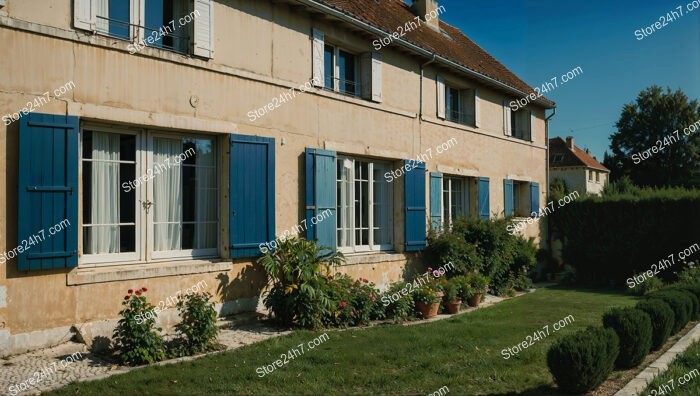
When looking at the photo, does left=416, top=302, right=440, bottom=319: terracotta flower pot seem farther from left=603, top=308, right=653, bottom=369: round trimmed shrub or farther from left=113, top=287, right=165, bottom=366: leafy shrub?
left=113, top=287, right=165, bottom=366: leafy shrub

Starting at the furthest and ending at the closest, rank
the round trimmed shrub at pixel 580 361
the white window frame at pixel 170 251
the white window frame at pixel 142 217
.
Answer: the white window frame at pixel 170 251
the white window frame at pixel 142 217
the round trimmed shrub at pixel 580 361

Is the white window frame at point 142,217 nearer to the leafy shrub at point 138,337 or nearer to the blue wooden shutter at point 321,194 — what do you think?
the leafy shrub at point 138,337

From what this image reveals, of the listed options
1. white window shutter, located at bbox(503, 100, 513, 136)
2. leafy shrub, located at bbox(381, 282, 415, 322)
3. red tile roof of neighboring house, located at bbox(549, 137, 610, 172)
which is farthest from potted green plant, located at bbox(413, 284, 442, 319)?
red tile roof of neighboring house, located at bbox(549, 137, 610, 172)

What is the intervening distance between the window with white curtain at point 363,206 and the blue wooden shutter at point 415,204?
356mm

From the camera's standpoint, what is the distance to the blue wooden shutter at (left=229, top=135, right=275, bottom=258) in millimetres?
7703

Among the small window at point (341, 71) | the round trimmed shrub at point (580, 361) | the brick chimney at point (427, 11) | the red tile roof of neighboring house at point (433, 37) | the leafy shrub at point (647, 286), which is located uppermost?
the brick chimney at point (427, 11)

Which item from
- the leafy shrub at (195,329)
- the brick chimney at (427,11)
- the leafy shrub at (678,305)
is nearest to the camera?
the leafy shrub at (195,329)

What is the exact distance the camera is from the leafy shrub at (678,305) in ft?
24.0

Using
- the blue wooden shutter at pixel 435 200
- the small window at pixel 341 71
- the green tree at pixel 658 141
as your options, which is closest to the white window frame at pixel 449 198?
the blue wooden shutter at pixel 435 200

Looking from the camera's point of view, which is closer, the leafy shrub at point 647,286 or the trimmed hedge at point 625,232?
the leafy shrub at point 647,286

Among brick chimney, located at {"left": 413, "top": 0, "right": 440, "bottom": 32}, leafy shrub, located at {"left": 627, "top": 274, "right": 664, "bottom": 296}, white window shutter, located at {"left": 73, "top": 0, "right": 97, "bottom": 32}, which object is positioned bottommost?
leafy shrub, located at {"left": 627, "top": 274, "right": 664, "bottom": 296}

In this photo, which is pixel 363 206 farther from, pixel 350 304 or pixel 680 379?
pixel 680 379

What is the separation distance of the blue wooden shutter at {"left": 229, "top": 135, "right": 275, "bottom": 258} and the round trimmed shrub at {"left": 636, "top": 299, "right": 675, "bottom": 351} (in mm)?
5113

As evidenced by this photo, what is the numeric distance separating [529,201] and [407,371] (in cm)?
1166
